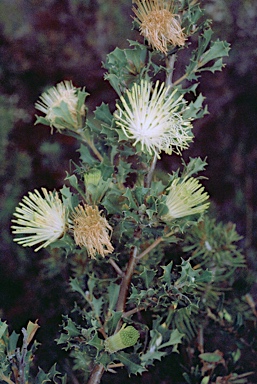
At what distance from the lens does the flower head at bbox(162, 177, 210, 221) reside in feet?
1.30

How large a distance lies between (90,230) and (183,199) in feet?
0.25

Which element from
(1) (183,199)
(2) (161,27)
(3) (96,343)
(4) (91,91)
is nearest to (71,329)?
(3) (96,343)

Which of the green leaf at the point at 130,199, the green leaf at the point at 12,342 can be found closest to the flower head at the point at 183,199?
the green leaf at the point at 130,199

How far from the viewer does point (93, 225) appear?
0.39 m

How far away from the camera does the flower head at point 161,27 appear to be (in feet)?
1.30

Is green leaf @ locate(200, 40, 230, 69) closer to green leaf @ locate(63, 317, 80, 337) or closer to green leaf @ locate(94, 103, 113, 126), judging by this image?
green leaf @ locate(94, 103, 113, 126)

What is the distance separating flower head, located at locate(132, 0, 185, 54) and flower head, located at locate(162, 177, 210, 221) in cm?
11

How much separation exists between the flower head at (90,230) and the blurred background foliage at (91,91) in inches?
15.7

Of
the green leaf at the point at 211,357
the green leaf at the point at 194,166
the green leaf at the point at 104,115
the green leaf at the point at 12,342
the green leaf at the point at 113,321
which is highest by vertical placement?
the green leaf at the point at 104,115

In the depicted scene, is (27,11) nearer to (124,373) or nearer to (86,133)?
(86,133)

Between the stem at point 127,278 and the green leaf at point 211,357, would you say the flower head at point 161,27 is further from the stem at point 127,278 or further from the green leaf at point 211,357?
the green leaf at point 211,357

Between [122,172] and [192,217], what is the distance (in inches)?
3.6

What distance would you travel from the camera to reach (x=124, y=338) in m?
0.38

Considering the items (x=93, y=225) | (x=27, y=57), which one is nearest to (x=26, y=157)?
(x=27, y=57)
